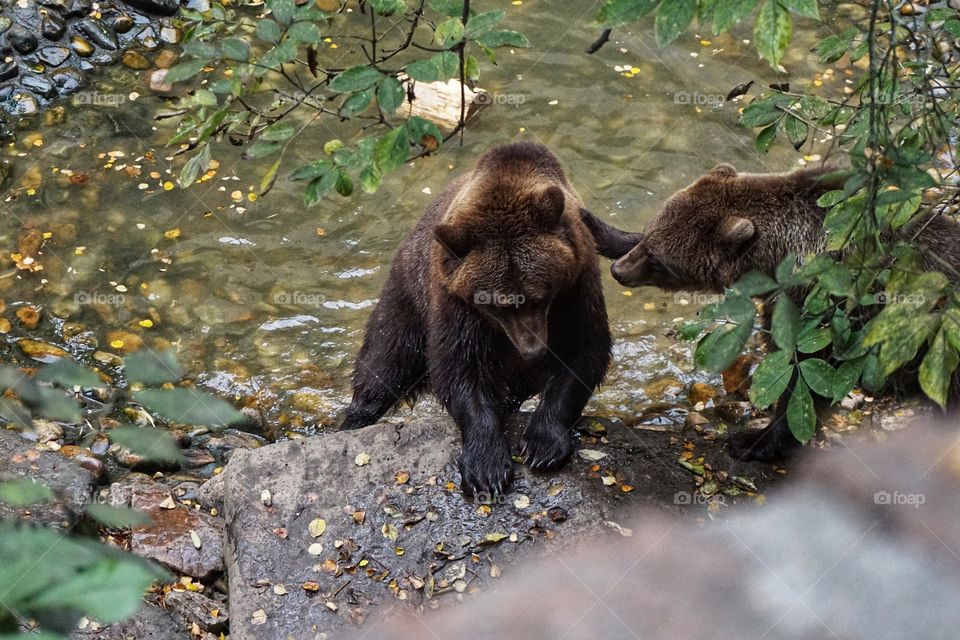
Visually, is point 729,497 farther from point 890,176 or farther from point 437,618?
point 890,176

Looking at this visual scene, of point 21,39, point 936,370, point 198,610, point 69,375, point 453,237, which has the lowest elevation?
point 198,610

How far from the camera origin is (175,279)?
838 cm

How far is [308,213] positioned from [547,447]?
4.59m

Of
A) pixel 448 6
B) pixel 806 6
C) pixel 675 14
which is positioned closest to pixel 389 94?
pixel 448 6

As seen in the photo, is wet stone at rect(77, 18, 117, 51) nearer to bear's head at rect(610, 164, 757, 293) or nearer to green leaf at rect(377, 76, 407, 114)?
bear's head at rect(610, 164, 757, 293)

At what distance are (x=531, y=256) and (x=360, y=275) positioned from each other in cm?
388

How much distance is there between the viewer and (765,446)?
5551 millimetres

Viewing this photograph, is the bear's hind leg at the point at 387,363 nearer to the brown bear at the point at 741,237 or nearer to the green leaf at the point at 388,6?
the brown bear at the point at 741,237

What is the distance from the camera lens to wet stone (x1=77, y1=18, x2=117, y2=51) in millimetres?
10297

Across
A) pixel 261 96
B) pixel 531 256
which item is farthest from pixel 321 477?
pixel 261 96

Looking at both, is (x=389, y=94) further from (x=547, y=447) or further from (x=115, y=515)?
(x=547, y=447)

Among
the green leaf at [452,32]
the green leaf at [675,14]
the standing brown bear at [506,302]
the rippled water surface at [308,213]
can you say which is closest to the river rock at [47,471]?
the rippled water surface at [308,213]

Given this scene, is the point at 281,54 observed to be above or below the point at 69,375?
above

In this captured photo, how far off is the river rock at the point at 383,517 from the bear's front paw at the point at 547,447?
0.21ft
